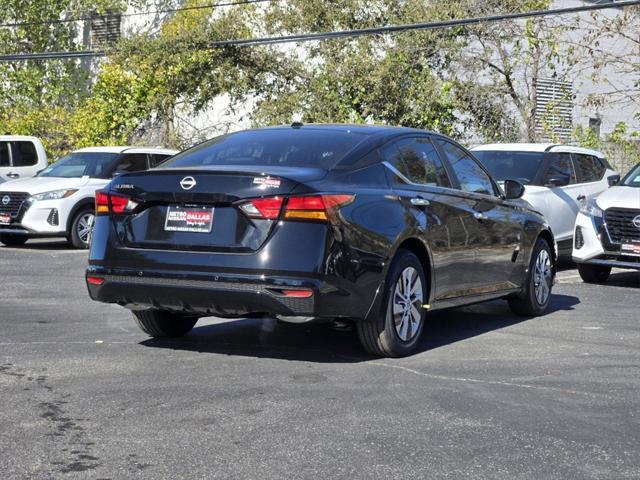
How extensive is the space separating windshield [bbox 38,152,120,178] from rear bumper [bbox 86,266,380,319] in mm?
12150

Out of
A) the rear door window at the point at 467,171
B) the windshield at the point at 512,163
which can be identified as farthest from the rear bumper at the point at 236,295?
the windshield at the point at 512,163

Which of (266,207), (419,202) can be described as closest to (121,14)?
(419,202)

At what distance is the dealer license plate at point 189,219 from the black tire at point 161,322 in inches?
46.2

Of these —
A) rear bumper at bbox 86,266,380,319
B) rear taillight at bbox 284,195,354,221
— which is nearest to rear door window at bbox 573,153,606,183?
rear bumper at bbox 86,266,380,319

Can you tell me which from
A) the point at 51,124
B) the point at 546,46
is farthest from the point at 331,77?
the point at 51,124

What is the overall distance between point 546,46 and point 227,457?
85.0 feet

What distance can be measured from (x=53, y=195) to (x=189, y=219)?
11821 mm

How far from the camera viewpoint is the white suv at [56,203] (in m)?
18.6

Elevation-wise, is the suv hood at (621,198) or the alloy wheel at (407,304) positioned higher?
the suv hood at (621,198)

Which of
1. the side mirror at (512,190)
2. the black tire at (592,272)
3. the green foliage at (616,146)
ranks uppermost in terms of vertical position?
the green foliage at (616,146)

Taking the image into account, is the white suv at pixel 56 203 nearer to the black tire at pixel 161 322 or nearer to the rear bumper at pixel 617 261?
the rear bumper at pixel 617 261

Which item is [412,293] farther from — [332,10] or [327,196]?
[332,10]

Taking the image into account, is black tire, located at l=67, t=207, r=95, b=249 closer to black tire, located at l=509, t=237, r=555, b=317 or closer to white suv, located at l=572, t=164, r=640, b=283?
white suv, located at l=572, t=164, r=640, b=283

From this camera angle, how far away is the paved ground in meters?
Answer: 5.21
